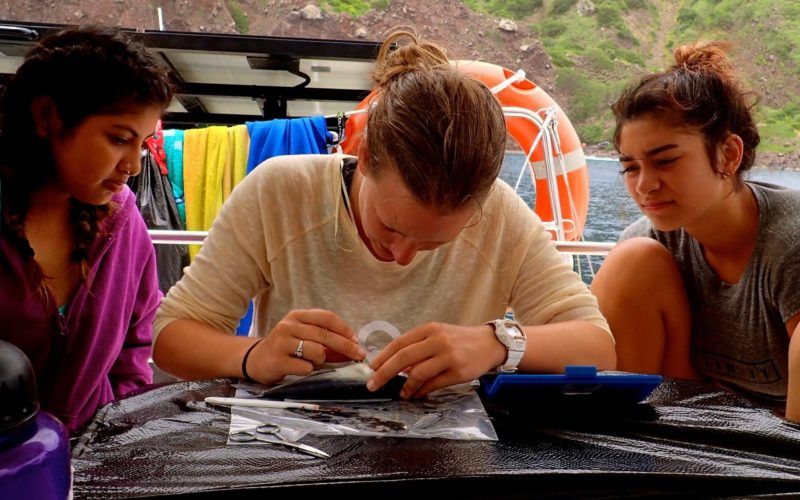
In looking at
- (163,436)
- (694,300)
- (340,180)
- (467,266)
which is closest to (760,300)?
(694,300)

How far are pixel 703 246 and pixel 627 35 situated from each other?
519cm

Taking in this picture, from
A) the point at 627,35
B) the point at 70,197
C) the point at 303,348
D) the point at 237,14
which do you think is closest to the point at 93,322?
the point at 70,197

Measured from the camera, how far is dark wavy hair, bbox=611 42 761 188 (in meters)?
1.58

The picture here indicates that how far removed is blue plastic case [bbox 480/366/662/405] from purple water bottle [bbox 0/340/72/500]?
491 mm

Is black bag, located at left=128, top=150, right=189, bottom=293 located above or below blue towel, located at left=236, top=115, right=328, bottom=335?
below

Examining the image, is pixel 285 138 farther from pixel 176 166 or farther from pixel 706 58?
pixel 706 58

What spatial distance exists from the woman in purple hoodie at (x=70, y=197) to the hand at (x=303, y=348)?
58 cm

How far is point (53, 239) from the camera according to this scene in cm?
142

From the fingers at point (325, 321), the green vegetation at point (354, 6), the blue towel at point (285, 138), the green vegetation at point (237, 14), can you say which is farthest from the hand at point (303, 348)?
the green vegetation at point (354, 6)

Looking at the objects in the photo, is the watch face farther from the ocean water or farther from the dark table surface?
the ocean water

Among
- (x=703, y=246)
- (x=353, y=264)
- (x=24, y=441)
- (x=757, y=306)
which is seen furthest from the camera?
(x=703, y=246)

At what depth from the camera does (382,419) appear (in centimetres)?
79

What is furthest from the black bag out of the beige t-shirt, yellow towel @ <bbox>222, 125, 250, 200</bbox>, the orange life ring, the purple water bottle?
the purple water bottle

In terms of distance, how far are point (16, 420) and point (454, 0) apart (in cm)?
587
